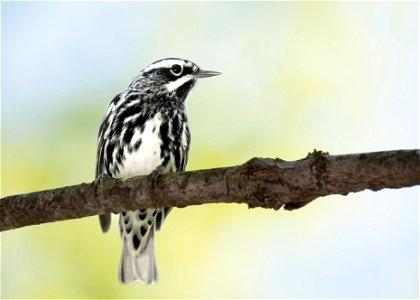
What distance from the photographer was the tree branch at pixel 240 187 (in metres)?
3.60

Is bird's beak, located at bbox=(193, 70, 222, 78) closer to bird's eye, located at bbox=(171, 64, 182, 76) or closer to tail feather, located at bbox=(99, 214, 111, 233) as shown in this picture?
bird's eye, located at bbox=(171, 64, 182, 76)

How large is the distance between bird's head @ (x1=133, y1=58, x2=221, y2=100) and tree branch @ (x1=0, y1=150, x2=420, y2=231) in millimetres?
2074

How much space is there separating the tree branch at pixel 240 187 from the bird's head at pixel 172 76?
2074 millimetres

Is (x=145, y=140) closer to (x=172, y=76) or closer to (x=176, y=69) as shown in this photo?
(x=172, y=76)

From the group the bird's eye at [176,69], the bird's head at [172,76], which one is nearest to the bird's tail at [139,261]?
the bird's head at [172,76]

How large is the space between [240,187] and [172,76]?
3148 millimetres

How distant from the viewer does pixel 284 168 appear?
12.5 ft

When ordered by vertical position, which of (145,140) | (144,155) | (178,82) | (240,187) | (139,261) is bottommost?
(240,187)

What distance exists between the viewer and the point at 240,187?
3973mm

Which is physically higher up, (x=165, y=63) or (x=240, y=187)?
(x=165, y=63)

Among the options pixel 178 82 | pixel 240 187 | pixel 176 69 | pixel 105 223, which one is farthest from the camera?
pixel 176 69

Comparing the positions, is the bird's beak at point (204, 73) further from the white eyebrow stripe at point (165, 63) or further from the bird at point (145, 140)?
the white eyebrow stripe at point (165, 63)

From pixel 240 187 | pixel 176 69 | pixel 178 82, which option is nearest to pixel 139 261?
pixel 178 82

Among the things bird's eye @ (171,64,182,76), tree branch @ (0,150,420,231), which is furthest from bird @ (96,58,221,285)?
tree branch @ (0,150,420,231)
